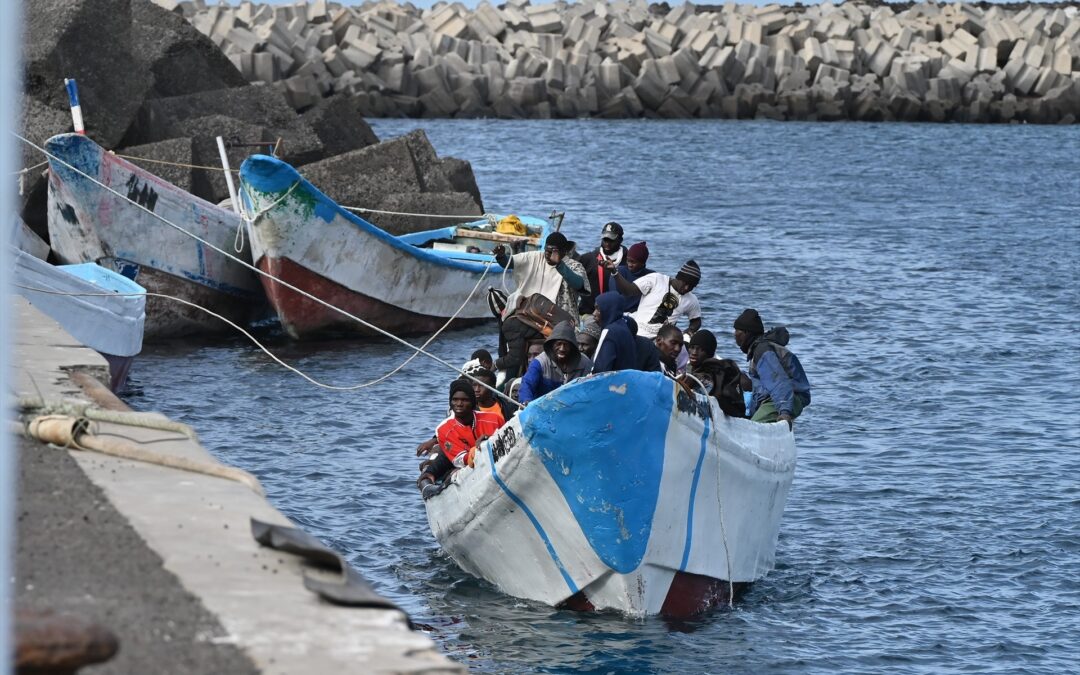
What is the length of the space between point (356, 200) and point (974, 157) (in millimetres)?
32321

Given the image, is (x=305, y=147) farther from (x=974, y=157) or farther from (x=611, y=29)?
(x=611, y=29)

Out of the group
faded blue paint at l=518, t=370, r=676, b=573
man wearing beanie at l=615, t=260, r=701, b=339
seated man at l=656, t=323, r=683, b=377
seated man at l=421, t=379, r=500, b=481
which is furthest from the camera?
man wearing beanie at l=615, t=260, r=701, b=339

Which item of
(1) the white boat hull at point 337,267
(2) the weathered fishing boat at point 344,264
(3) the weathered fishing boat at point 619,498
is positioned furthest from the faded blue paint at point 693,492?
(1) the white boat hull at point 337,267

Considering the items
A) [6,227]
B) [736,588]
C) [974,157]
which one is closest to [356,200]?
[736,588]

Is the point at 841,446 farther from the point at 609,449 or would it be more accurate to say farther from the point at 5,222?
the point at 5,222

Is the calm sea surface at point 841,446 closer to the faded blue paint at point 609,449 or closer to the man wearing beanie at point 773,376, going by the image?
the faded blue paint at point 609,449

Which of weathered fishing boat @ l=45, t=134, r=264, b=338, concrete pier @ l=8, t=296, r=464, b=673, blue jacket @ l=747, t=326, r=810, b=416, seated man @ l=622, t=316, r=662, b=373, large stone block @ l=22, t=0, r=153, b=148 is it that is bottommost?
weathered fishing boat @ l=45, t=134, r=264, b=338

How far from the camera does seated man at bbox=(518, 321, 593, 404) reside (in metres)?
9.76

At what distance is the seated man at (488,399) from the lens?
10.5m

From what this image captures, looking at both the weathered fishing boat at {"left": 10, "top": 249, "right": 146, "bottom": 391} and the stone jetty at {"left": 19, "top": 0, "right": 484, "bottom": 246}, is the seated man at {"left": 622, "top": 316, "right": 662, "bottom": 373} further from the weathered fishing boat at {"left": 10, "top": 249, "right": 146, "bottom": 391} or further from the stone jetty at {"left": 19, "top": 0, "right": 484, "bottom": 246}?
the stone jetty at {"left": 19, "top": 0, "right": 484, "bottom": 246}

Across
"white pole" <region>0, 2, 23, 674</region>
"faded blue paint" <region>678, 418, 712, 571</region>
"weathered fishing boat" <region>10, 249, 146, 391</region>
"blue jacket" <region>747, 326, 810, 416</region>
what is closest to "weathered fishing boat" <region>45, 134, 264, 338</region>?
"weathered fishing boat" <region>10, 249, 146, 391</region>

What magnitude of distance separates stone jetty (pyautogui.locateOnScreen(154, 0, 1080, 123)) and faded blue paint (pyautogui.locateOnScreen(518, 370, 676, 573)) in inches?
1899

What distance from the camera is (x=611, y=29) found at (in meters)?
67.7

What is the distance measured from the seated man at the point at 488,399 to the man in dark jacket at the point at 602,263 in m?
2.10
